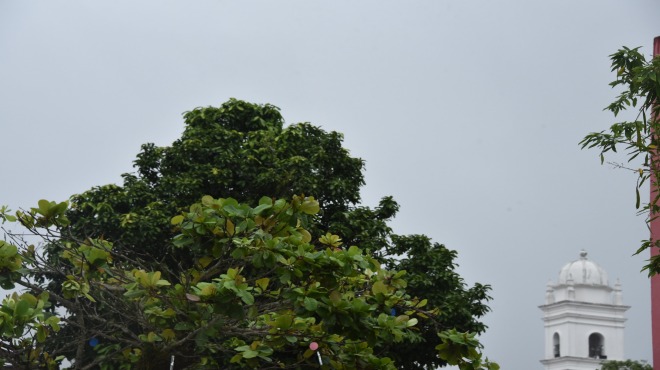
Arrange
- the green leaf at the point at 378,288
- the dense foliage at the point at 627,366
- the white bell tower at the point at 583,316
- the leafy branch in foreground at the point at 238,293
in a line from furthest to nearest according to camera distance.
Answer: the white bell tower at the point at 583,316 < the dense foliage at the point at 627,366 < the green leaf at the point at 378,288 < the leafy branch in foreground at the point at 238,293

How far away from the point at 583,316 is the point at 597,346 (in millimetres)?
2330

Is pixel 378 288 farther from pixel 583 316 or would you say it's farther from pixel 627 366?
pixel 583 316

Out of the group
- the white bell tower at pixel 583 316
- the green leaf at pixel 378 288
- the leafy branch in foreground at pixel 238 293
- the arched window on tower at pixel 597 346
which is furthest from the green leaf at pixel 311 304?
the arched window on tower at pixel 597 346

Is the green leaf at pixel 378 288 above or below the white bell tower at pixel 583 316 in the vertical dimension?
below

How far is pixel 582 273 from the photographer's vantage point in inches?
2574

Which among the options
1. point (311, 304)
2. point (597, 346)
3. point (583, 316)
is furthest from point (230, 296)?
point (597, 346)

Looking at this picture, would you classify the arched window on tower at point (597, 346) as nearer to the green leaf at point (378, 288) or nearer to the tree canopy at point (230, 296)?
the tree canopy at point (230, 296)

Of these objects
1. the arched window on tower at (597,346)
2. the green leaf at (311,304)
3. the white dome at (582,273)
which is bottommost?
the green leaf at (311,304)

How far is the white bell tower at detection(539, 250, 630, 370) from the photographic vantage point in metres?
64.6

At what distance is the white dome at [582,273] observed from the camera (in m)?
65.0

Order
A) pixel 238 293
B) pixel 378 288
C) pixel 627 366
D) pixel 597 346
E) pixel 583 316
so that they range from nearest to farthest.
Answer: pixel 238 293
pixel 378 288
pixel 627 366
pixel 583 316
pixel 597 346

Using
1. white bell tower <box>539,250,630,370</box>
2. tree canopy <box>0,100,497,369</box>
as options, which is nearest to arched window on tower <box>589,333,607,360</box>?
white bell tower <box>539,250,630,370</box>

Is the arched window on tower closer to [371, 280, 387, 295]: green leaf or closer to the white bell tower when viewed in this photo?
the white bell tower

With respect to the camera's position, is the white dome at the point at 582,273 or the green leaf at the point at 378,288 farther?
the white dome at the point at 582,273
